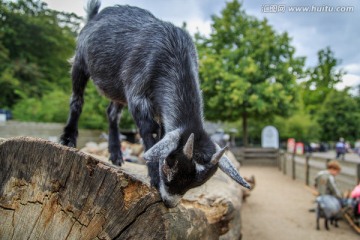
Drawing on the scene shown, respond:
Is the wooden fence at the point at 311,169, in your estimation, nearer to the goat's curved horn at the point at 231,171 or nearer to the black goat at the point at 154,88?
the black goat at the point at 154,88

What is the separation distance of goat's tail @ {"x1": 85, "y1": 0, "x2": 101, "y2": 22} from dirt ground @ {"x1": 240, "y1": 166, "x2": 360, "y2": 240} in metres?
4.33

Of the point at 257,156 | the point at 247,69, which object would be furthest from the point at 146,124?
the point at 257,156

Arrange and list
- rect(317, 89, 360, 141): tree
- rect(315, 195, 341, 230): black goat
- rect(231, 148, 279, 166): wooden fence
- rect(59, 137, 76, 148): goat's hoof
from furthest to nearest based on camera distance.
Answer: rect(317, 89, 360, 141): tree, rect(231, 148, 279, 166): wooden fence, rect(315, 195, 341, 230): black goat, rect(59, 137, 76, 148): goat's hoof

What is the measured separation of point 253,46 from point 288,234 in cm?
1615

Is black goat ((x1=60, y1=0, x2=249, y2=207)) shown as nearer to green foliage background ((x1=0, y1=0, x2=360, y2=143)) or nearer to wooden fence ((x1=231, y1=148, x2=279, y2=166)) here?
green foliage background ((x1=0, y1=0, x2=360, y2=143))

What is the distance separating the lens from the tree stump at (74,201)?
173 centimetres

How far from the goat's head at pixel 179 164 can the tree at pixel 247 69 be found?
17.4m

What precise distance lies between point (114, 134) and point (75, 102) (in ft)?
2.03

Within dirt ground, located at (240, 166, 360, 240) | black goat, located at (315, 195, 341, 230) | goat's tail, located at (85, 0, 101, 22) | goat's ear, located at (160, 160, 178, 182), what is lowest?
dirt ground, located at (240, 166, 360, 240)

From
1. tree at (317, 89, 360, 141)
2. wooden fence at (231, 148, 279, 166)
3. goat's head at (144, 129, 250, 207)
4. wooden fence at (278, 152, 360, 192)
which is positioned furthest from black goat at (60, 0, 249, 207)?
tree at (317, 89, 360, 141)

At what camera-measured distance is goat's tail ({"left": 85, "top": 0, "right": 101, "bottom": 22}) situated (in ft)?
13.4

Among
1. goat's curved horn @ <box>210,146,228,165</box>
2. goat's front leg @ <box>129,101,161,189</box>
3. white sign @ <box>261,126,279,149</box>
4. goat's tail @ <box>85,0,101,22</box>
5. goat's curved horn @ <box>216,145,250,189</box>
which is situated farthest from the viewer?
white sign @ <box>261,126,279,149</box>

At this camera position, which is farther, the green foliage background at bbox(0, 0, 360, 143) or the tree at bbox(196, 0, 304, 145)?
the tree at bbox(196, 0, 304, 145)

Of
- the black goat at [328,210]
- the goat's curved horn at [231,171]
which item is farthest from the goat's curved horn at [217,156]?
the black goat at [328,210]
